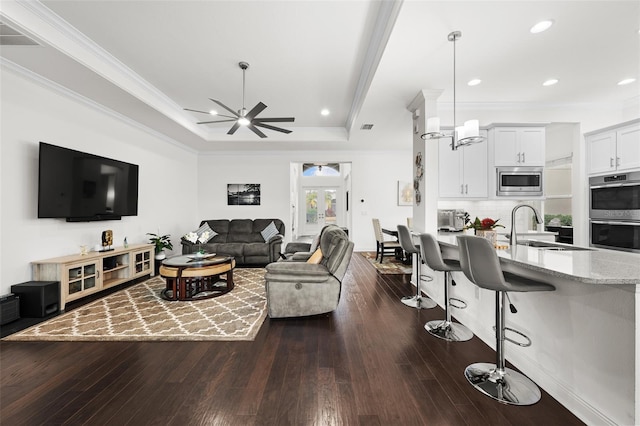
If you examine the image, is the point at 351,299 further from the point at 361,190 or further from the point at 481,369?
the point at 361,190

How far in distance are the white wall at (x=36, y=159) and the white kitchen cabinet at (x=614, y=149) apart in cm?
773

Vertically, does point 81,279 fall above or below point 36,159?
below

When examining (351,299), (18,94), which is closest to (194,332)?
(351,299)

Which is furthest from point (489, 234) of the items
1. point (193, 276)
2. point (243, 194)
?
point (243, 194)

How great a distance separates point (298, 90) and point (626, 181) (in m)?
4.79

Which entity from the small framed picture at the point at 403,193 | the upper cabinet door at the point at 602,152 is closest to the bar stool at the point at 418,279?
the upper cabinet door at the point at 602,152

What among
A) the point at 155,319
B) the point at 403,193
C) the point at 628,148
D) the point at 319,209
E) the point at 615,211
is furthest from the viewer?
the point at 319,209

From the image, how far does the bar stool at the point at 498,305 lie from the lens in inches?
69.1

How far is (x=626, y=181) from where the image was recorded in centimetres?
368

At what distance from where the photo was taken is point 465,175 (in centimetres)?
423

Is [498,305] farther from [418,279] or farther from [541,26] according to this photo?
[541,26]

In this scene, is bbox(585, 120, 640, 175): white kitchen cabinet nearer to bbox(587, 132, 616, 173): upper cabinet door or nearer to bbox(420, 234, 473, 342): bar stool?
bbox(587, 132, 616, 173): upper cabinet door

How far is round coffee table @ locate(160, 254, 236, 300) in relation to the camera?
11.9ft

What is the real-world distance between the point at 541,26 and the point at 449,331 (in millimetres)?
2994
